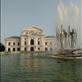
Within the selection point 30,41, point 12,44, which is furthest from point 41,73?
point 12,44

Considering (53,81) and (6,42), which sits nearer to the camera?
(53,81)

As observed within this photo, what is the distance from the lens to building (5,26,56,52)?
277 ft

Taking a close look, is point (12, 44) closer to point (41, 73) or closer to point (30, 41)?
point (30, 41)

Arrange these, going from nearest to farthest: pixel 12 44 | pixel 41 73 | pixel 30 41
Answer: pixel 41 73 < pixel 30 41 < pixel 12 44

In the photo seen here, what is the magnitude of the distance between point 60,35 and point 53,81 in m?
26.9

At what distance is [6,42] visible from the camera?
87.1m

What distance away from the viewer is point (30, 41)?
282ft

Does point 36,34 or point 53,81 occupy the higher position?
point 36,34

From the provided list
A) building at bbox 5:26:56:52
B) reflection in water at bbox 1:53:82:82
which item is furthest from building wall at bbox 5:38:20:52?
reflection in water at bbox 1:53:82:82

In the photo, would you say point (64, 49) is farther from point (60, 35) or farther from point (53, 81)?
point (53, 81)

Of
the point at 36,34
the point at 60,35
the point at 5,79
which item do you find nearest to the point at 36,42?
the point at 36,34

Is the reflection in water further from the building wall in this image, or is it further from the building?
the building wall

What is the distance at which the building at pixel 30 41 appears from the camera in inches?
3329

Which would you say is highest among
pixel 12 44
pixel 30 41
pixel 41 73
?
pixel 30 41
